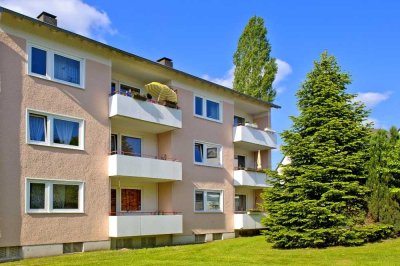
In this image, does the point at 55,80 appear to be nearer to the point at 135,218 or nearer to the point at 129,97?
the point at 129,97

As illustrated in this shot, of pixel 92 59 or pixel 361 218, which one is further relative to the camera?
pixel 92 59

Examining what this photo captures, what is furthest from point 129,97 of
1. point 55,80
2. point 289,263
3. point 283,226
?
point 289,263

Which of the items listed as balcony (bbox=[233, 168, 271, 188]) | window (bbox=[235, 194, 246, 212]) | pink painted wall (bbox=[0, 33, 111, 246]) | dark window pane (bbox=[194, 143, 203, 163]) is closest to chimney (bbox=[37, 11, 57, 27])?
pink painted wall (bbox=[0, 33, 111, 246])

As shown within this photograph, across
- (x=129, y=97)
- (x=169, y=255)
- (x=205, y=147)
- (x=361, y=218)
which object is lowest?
(x=169, y=255)

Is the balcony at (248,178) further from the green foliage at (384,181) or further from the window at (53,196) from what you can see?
the window at (53,196)

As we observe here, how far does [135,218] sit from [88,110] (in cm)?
571

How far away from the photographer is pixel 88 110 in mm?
20969

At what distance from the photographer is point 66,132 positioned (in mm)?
20047

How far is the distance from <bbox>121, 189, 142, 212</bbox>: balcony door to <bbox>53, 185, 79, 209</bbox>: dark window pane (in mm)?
3806

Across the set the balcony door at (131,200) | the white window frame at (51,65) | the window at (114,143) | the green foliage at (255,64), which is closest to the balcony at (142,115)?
the window at (114,143)

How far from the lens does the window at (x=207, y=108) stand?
2738cm

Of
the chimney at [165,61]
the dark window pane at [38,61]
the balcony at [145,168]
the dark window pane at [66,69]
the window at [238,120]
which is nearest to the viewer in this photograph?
the dark window pane at [38,61]

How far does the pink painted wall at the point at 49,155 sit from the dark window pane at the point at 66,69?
0.45 meters

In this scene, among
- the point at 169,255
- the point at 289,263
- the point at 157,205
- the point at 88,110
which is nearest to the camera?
the point at 289,263
